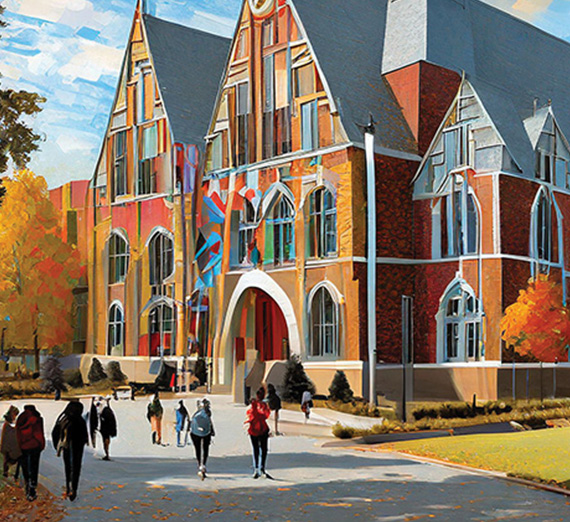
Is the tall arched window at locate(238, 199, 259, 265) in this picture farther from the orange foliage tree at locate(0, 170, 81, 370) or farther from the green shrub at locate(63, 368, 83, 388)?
the orange foliage tree at locate(0, 170, 81, 370)

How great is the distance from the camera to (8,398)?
36.7 meters

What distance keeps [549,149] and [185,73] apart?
19.6 metres

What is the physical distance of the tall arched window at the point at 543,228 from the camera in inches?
1314

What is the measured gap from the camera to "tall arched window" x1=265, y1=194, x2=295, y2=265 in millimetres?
35281

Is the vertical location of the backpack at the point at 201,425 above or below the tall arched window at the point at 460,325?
below

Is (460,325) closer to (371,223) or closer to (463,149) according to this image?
(371,223)

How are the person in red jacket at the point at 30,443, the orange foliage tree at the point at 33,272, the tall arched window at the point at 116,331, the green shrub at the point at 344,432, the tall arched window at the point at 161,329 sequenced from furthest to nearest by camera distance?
the orange foliage tree at the point at 33,272, the tall arched window at the point at 116,331, the tall arched window at the point at 161,329, the green shrub at the point at 344,432, the person in red jacket at the point at 30,443

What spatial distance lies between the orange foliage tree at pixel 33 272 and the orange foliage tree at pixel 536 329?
24610mm

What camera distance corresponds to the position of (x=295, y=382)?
3256 centimetres

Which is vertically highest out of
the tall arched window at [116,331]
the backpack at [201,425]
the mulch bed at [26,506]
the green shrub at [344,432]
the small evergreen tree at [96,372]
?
the tall arched window at [116,331]

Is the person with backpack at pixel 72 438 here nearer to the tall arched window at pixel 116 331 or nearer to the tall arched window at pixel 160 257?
the tall arched window at pixel 160 257

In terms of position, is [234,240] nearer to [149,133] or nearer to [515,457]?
[149,133]

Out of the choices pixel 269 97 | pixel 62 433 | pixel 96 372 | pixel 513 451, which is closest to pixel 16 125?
pixel 62 433

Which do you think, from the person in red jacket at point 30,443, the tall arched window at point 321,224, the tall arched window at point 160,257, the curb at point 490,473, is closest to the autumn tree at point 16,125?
the person in red jacket at point 30,443
